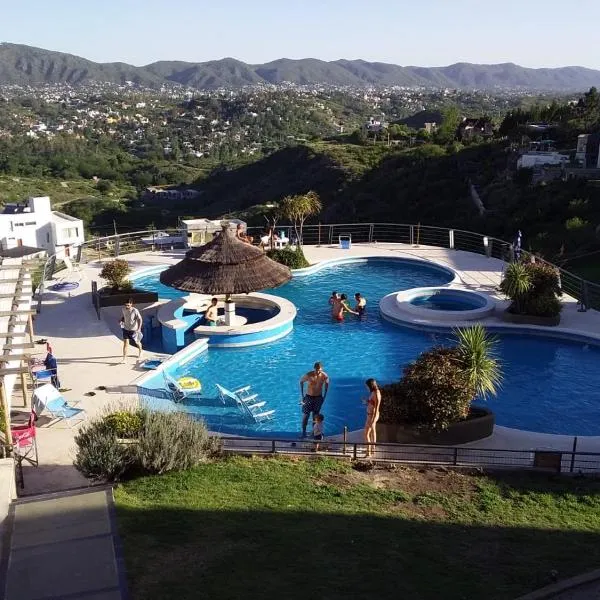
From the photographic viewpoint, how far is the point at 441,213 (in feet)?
164

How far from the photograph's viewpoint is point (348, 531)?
7.14 metres

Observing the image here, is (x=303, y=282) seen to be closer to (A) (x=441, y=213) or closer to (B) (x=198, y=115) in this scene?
(A) (x=441, y=213)

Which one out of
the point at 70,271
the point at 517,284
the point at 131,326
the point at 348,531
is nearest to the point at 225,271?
the point at 131,326

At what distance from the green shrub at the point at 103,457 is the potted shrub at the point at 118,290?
938cm

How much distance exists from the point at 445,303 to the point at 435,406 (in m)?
9.61

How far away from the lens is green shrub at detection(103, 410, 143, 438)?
867 centimetres

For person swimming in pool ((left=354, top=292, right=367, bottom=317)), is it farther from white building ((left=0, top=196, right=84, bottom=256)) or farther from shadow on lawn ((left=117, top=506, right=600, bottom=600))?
white building ((left=0, top=196, right=84, bottom=256))

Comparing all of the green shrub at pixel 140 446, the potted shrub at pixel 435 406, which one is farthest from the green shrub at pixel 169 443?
the potted shrub at pixel 435 406

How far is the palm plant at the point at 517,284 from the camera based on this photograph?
16.6 meters

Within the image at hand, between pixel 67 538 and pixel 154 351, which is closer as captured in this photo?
pixel 67 538

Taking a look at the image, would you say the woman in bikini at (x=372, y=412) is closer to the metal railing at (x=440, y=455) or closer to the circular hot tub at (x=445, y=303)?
the metal railing at (x=440, y=455)

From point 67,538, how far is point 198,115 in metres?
171

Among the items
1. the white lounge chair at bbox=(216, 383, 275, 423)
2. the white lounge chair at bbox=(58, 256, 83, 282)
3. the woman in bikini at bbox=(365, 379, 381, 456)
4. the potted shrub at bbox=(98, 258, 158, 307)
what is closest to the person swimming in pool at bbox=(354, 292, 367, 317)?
the potted shrub at bbox=(98, 258, 158, 307)

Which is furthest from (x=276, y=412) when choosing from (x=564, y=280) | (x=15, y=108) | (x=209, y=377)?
(x=15, y=108)
